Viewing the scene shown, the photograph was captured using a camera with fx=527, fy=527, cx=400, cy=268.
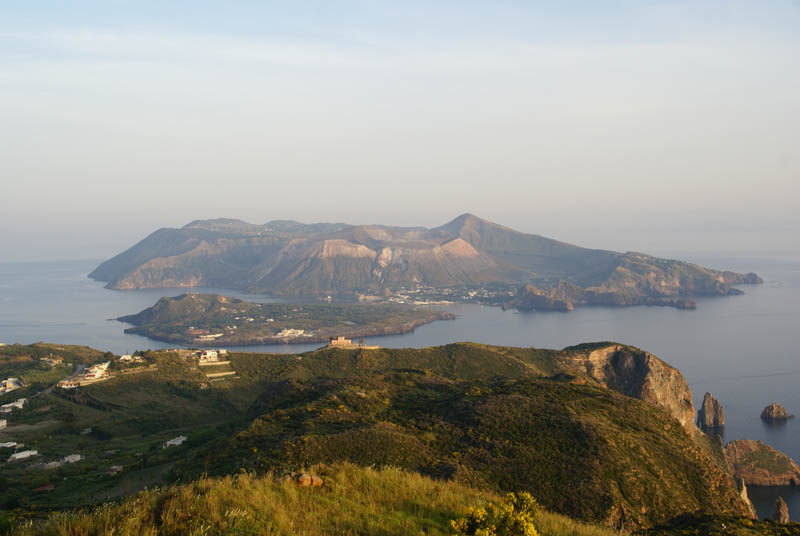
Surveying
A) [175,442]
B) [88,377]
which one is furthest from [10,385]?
[175,442]

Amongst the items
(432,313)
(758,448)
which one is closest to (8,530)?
(758,448)

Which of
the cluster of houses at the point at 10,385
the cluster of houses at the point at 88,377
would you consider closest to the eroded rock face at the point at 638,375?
the cluster of houses at the point at 88,377

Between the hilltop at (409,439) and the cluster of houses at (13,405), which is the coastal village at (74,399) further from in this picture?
the hilltop at (409,439)

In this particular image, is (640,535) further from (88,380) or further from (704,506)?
(88,380)

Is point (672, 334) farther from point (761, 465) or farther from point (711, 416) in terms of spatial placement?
point (761, 465)

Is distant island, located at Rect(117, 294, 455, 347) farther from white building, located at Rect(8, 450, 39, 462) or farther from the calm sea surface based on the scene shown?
white building, located at Rect(8, 450, 39, 462)
